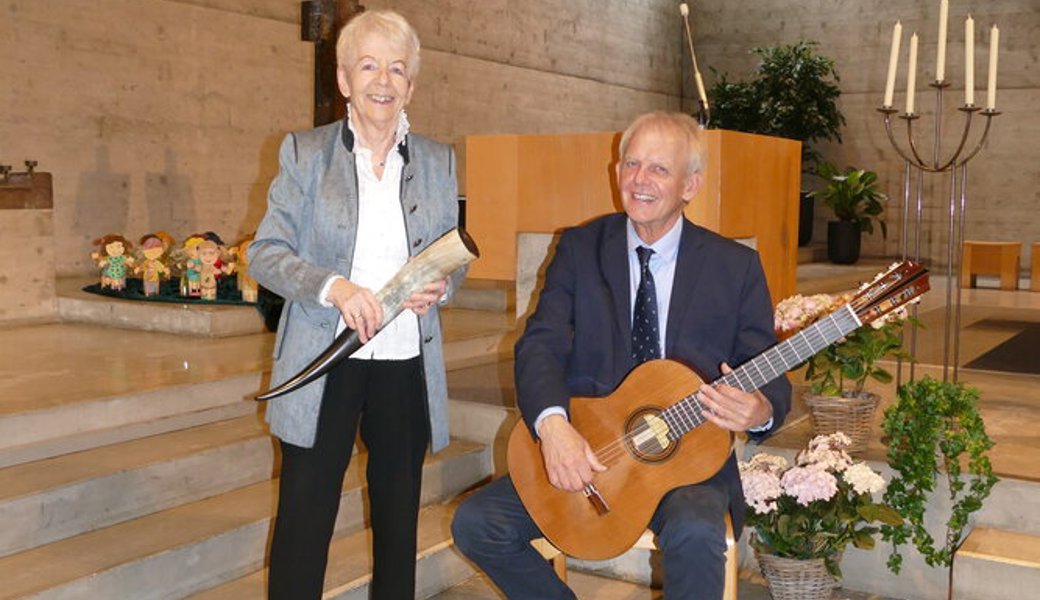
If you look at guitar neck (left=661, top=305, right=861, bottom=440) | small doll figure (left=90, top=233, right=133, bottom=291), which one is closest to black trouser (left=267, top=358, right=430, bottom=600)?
guitar neck (left=661, top=305, right=861, bottom=440)

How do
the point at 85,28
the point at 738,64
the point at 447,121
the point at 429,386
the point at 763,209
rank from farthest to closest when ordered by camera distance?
the point at 738,64, the point at 447,121, the point at 85,28, the point at 763,209, the point at 429,386

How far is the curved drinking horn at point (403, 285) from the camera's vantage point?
2.03 metres

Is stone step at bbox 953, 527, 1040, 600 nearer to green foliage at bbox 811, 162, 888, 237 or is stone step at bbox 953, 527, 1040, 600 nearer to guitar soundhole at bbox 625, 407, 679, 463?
guitar soundhole at bbox 625, 407, 679, 463

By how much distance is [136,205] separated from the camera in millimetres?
7367

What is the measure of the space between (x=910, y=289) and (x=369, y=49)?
3.58 ft

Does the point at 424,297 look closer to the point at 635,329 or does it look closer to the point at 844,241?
the point at 635,329

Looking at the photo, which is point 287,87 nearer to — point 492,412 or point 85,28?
point 85,28

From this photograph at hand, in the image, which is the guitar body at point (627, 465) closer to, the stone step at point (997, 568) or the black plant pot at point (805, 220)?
the stone step at point (997, 568)

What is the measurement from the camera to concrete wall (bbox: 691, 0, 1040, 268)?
11.8 meters

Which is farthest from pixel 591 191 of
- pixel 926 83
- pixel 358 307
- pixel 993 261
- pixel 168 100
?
pixel 926 83

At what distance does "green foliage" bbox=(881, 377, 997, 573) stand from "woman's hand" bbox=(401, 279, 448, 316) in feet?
6.03

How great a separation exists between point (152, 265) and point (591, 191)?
3182mm

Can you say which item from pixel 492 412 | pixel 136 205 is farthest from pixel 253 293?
pixel 492 412

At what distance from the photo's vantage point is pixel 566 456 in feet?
7.38
